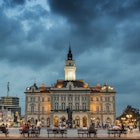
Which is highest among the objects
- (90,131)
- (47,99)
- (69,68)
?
(69,68)

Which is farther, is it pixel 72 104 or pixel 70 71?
pixel 70 71

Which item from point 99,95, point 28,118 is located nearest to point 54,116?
point 28,118

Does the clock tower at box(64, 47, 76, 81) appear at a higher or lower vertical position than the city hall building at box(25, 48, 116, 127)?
higher

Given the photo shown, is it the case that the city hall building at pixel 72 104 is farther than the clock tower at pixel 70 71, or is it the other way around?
the clock tower at pixel 70 71

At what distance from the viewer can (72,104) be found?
366 ft

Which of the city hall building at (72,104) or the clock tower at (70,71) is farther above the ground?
the clock tower at (70,71)

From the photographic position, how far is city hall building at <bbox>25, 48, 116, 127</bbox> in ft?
360

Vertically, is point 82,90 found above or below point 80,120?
above

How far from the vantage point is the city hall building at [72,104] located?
10975 cm

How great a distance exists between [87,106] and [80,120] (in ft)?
20.7

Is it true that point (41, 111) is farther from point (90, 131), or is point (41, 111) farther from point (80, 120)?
point (90, 131)

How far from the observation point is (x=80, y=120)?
109500mm

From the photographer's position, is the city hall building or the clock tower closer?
the city hall building

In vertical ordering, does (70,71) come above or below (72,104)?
above
